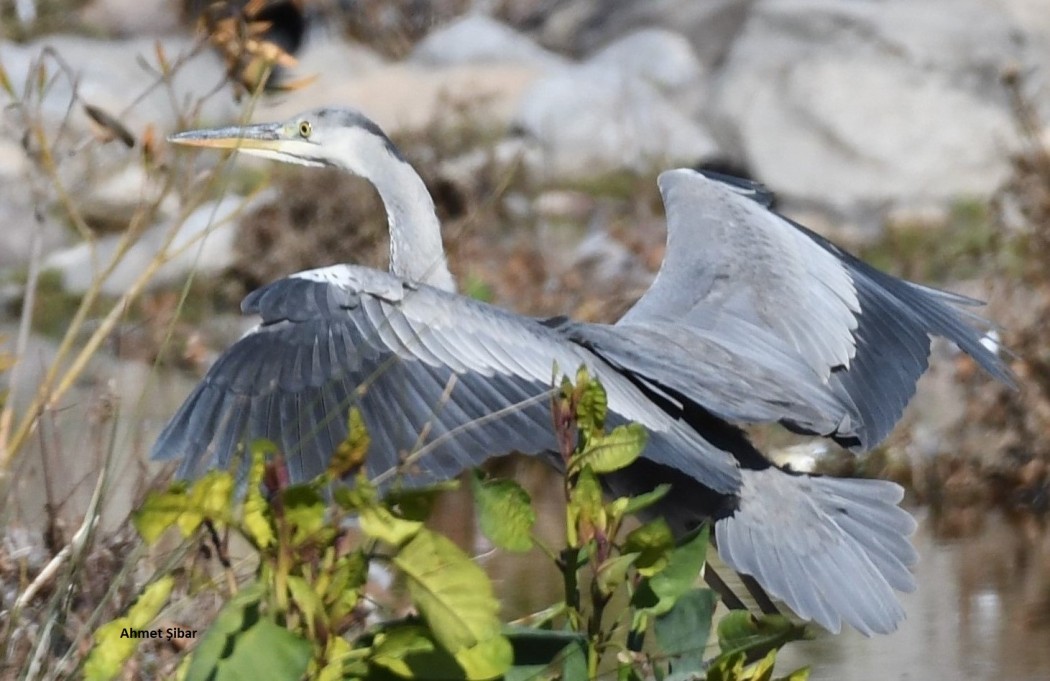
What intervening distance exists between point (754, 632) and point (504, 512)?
1.36ft

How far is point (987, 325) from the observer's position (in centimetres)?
526

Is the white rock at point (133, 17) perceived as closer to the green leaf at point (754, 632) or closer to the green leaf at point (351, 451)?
the green leaf at point (754, 632)

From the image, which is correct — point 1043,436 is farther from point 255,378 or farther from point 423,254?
point 255,378

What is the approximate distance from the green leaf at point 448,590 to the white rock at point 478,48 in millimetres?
12285

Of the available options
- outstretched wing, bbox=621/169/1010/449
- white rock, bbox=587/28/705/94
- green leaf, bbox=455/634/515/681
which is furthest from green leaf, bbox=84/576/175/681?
white rock, bbox=587/28/705/94

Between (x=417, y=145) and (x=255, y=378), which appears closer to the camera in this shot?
(x=255, y=378)

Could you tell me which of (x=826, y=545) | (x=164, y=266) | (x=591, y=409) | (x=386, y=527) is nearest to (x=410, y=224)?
(x=826, y=545)

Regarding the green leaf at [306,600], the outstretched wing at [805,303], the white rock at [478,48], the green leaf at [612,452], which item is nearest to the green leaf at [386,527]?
the green leaf at [306,600]

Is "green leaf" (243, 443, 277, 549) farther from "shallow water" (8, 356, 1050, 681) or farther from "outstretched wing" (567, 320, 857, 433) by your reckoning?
"outstretched wing" (567, 320, 857, 433)

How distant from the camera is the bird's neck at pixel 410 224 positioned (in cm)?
490

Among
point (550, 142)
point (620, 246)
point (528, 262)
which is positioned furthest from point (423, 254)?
point (550, 142)

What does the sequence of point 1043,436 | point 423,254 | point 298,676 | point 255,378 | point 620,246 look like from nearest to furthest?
point 298,676
point 255,378
point 423,254
point 1043,436
point 620,246

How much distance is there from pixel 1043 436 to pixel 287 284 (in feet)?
11.5

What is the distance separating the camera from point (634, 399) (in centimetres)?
388
